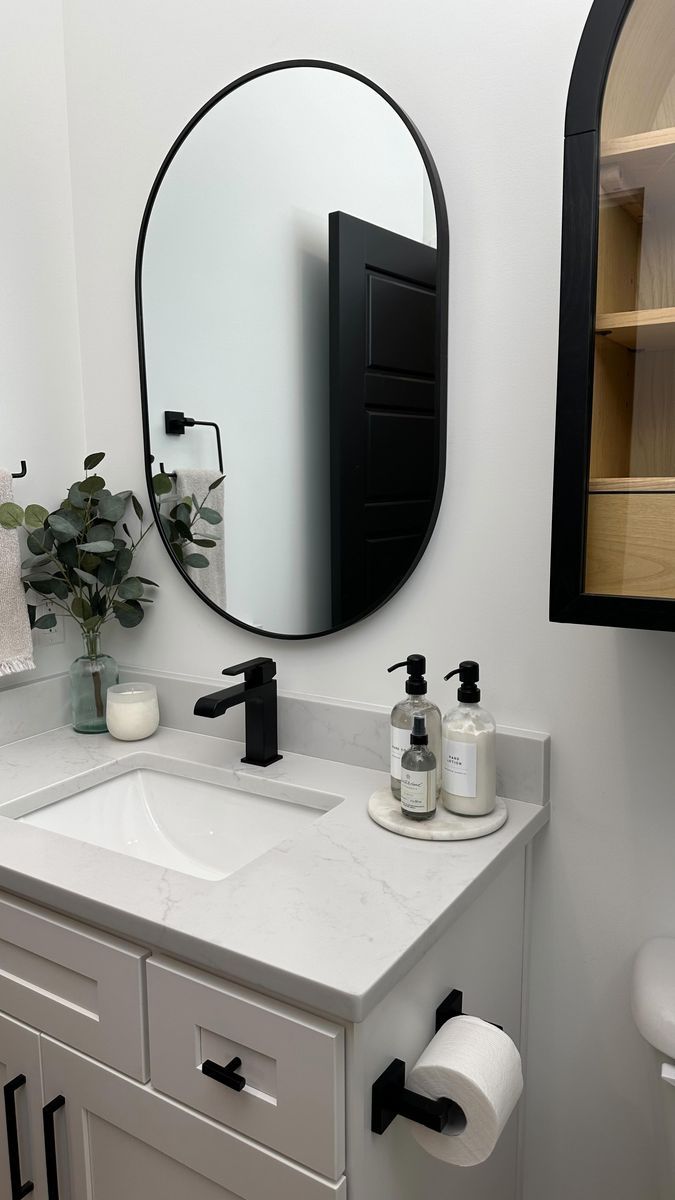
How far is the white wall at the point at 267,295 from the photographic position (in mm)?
1296

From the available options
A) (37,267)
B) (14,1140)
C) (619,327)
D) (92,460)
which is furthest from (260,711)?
(37,267)

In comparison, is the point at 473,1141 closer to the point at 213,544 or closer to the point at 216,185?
the point at 213,544

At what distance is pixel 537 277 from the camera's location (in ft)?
3.89

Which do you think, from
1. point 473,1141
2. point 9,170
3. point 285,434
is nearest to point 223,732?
point 285,434

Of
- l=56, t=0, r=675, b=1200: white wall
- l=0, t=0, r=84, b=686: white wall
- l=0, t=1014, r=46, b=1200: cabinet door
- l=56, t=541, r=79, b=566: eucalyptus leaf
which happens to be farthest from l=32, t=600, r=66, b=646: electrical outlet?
l=0, t=1014, r=46, b=1200: cabinet door

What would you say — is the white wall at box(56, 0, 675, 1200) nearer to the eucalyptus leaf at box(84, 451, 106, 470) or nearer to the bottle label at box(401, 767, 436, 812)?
the bottle label at box(401, 767, 436, 812)

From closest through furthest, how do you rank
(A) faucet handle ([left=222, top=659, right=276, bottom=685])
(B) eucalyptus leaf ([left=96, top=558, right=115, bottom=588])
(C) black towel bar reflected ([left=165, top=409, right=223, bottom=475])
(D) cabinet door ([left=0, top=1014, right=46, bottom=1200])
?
(D) cabinet door ([left=0, top=1014, right=46, bottom=1200]), (A) faucet handle ([left=222, top=659, right=276, bottom=685]), (C) black towel bar reflected ([left=165, top=409, right=223, bottom=475]), (B) eucalyptus leaf ([left=96, top=558, right=115, bottom=588])

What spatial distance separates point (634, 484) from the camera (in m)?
0.96

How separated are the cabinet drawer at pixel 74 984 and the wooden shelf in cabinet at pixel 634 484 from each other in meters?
0.73

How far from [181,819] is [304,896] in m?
0.48

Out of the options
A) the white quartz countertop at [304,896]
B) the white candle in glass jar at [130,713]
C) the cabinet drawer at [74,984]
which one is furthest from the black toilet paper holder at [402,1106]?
the white candle in glass jar at [130,713]

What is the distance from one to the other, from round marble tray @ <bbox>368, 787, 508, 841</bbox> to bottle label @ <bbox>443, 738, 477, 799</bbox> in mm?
34

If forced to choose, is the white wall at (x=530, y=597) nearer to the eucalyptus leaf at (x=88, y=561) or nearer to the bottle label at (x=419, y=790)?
the bottle label at (x=419, y=790)

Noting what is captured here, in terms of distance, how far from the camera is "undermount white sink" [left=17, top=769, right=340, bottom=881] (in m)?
1.34
